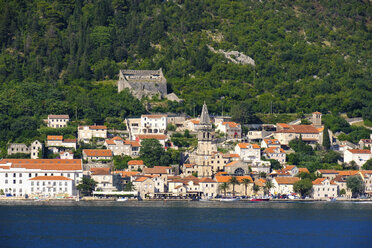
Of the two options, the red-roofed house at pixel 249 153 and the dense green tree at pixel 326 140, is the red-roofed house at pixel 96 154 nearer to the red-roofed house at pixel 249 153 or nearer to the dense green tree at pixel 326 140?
the red-roofed house at pixel 249 153

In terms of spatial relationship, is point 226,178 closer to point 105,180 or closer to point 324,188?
point 324,188

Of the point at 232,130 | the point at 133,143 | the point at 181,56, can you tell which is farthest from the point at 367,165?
the point at 181,56

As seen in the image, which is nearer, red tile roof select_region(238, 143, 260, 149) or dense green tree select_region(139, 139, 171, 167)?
dense green tree select_region(139, 139, 171, 167)

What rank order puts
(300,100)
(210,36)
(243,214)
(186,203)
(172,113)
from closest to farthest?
(243,214) < (186,203) < (172,113) < (300,100) < (210,36)

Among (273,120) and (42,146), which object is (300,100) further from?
(42,146)

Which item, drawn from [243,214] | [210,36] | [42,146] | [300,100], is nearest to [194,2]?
[210,36]

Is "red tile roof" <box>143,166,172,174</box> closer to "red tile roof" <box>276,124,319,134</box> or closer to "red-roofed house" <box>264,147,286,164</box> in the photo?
"red-roofed house" <box>264,147,286,164</box>

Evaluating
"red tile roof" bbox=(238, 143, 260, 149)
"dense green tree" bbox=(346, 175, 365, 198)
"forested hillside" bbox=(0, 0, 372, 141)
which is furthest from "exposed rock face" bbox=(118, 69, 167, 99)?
"dense green tree" bbox=(346, 175, 365, 198)
